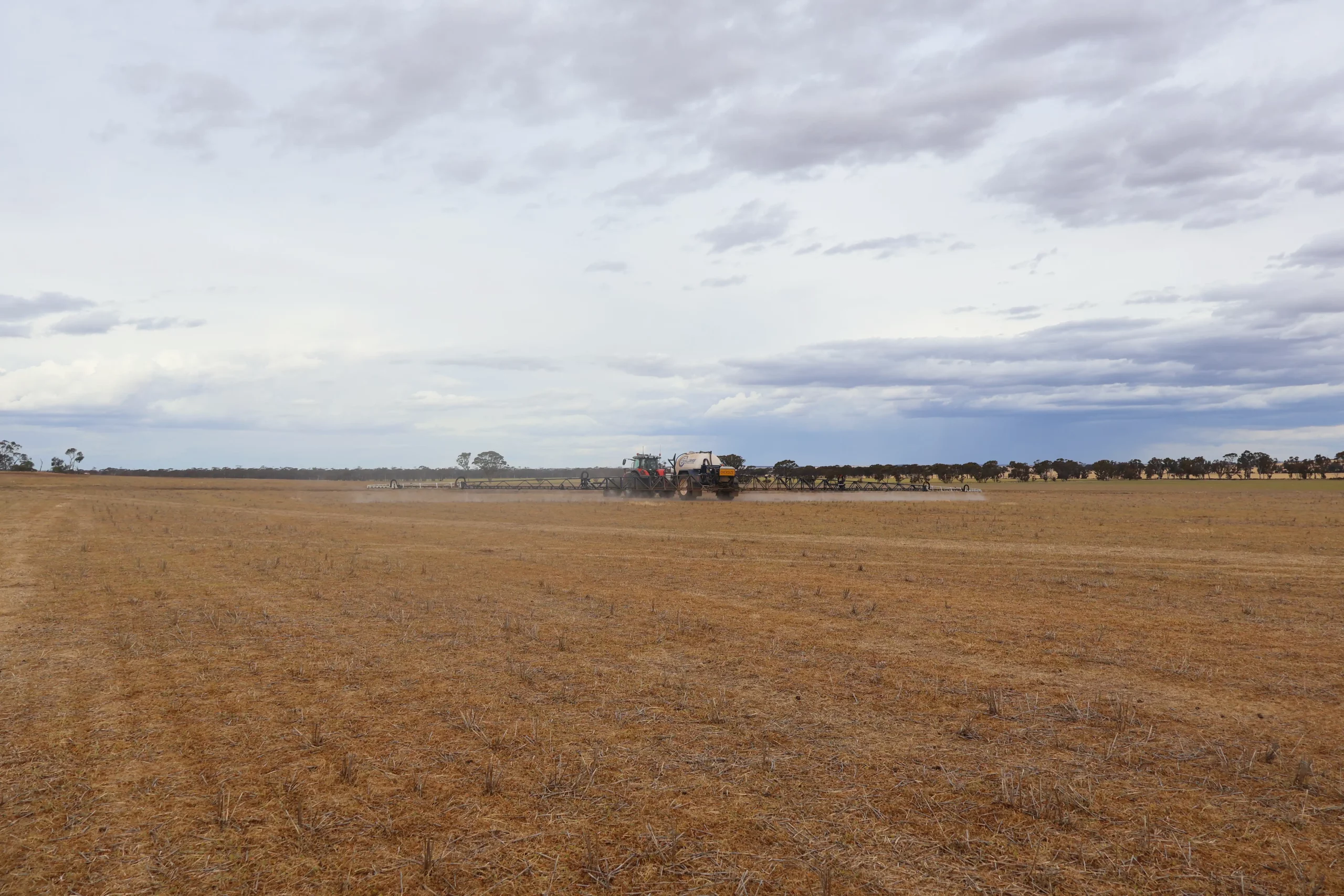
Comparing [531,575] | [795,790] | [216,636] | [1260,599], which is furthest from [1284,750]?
→ [531,575]

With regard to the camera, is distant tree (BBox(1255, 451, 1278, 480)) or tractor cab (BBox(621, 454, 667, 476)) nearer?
tractor cab (BBox(621, 454, 667, 476))

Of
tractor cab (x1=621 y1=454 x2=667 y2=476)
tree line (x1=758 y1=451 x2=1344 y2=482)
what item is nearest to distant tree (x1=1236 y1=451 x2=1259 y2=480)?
tree line (x1=758 y1=451 x2=1344 y2=482)

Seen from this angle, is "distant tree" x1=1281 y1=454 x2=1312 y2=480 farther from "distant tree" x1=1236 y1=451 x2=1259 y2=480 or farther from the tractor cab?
the tractor cab

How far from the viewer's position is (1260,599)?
15.4m

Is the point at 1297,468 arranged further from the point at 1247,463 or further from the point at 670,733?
the point at 670,733

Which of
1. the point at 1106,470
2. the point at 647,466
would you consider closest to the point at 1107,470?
the point at 1106,470

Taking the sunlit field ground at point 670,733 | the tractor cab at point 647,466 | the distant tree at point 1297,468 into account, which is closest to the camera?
the sunlit field ground at point 670,733

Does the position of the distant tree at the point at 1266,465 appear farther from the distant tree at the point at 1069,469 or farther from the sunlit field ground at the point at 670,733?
the sunlit field ground at the point at 670,733

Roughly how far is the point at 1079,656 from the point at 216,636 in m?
12.3

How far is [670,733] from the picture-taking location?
7449mm

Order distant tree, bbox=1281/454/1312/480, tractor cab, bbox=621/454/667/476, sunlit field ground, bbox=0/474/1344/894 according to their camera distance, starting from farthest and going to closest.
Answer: distant tree, bbox=1281/454/1312/480 → tractor cab, bbox=621/454/667/476 → sunlit field ground, bbox=0/474/1344/894

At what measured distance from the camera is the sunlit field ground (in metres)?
5.07

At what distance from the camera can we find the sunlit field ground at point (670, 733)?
16.6ft

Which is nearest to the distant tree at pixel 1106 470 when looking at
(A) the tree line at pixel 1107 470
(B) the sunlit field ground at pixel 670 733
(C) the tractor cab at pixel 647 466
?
(A) the tree line at pixel 1107 470
